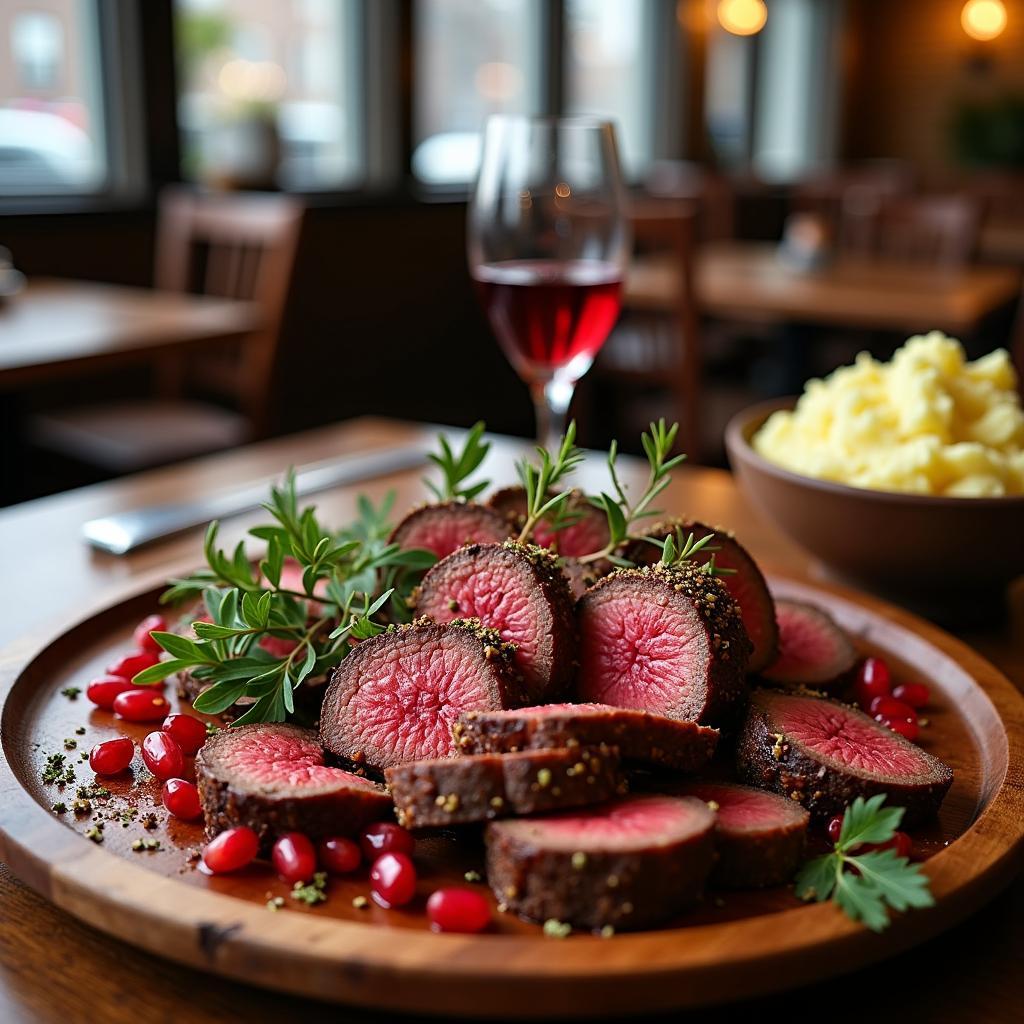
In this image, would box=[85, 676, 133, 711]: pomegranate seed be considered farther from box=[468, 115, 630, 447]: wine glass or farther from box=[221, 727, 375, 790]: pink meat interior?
box=[468, 115, 630, 447]: wine glass

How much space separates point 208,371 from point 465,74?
10.5 ft

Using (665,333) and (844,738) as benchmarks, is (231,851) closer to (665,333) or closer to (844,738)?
(844,738)

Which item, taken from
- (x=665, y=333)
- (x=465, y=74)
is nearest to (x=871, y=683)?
(x=665, y=333)

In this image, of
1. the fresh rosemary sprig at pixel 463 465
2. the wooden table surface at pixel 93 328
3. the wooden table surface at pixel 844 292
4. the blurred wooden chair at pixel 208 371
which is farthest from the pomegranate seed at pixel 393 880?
the wooden table surface at pixel 844 292

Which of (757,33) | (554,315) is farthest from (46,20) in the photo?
(757,33)

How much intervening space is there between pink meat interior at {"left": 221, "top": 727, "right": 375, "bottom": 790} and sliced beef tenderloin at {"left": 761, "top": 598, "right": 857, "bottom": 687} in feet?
A: 1.33

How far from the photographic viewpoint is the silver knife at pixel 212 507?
1.48m

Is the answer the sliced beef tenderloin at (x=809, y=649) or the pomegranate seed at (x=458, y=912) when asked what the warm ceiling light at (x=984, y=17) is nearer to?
the sliced beef tenderloin at (x=809, y=649)

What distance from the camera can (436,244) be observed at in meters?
6.20

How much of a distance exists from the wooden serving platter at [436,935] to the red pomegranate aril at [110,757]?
0.01 metres

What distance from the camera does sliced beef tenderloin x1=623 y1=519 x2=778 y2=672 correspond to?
1016mm

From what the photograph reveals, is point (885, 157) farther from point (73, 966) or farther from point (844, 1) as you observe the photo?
point (73, 966)

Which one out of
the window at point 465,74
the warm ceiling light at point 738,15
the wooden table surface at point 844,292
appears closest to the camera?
the wooden table surface at point 844,292

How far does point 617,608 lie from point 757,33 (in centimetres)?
955
